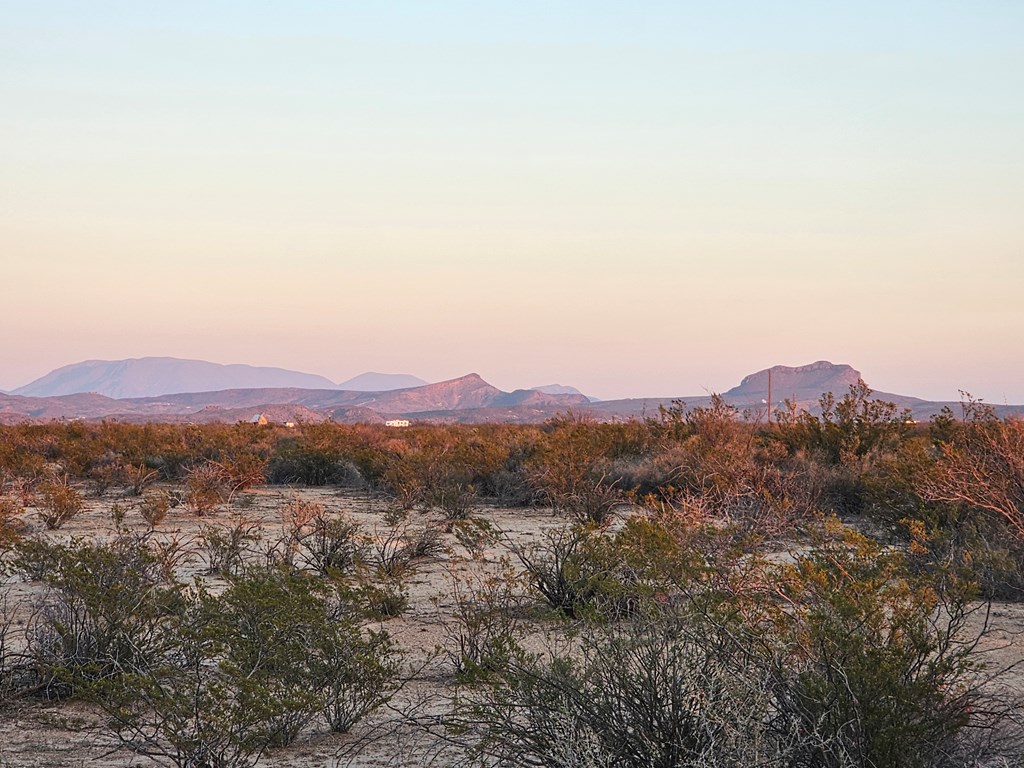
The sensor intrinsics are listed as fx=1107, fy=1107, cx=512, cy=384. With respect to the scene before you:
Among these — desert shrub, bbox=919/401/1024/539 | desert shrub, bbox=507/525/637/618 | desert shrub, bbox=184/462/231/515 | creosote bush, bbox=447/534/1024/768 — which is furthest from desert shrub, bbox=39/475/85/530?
creosote bush, bbox=447/534/1024/768

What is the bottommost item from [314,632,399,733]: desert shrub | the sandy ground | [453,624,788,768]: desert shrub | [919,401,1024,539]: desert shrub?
the sandy ground

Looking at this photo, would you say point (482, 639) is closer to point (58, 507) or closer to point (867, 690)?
point (867, 690)

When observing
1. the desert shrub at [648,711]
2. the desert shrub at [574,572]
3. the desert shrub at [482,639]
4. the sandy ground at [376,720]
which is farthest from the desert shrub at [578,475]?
the desert shrub at [648,711]

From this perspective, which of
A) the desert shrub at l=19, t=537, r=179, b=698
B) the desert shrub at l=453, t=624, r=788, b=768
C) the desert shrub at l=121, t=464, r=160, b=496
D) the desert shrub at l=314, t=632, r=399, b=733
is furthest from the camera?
the desert shrub at l=121, t=464, r=160, b=496

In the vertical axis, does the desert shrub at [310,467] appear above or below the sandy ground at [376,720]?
above

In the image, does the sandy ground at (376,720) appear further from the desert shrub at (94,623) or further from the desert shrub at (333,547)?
the desert shrub at (333,547)

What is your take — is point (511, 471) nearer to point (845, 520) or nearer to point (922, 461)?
point (845, 520)

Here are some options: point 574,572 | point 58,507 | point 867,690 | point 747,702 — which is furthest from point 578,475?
point 747,702

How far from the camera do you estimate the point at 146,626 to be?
7641 mm

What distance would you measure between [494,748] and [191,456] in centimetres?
2128

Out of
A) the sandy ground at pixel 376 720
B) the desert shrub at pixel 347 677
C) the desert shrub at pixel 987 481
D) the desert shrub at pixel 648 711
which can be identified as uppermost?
the desert shrub at pixel 987 481

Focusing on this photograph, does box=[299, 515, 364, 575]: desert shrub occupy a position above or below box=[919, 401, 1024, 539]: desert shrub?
below

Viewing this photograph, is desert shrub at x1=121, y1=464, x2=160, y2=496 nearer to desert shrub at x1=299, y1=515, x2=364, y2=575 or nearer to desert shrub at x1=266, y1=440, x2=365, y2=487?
desert shrub at x1=266, y1=440, x2=365, y2=487

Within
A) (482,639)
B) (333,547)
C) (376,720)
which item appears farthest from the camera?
(333,547)
